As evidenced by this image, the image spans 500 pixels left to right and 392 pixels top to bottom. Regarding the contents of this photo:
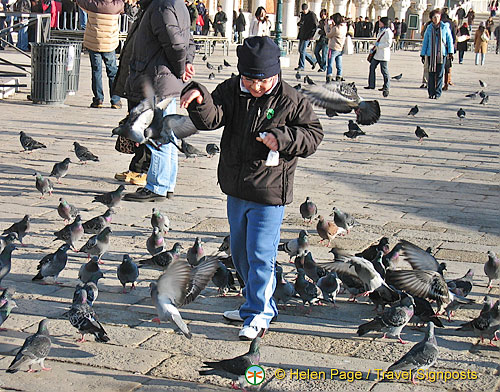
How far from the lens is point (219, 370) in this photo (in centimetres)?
391

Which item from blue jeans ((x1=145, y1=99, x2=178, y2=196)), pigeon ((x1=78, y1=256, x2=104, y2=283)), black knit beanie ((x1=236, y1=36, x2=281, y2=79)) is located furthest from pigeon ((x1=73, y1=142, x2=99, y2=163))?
black knit beanie ((x1=236, y1=36, x2=281, y2=79))

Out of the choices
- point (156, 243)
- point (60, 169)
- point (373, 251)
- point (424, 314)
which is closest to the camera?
point (424, 314)

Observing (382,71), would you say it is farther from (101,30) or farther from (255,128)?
(255,128)

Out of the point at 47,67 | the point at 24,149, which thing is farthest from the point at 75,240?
the point at 47,67

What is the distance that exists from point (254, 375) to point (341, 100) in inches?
92.9

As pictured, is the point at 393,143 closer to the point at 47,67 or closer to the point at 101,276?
the point at 47,67

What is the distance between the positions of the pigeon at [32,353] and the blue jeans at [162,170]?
3.58 meters

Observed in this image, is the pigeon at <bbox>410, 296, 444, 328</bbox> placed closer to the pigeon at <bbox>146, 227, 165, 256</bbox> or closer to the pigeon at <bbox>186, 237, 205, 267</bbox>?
the pigeon at <bbox>186, 237, 205, 267</bbox>

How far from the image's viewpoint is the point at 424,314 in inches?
188

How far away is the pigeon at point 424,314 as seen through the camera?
4773 millimetres

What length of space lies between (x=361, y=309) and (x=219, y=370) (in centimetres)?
155

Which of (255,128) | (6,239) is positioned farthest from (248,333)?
(6,239)

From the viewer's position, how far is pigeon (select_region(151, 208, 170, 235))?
6.49 meters

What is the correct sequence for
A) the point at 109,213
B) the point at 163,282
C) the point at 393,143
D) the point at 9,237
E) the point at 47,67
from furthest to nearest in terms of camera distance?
the point at 47,67 < the point at 393,143 < the point at 109,213 < the point at 9,237 < the point at 163,282
